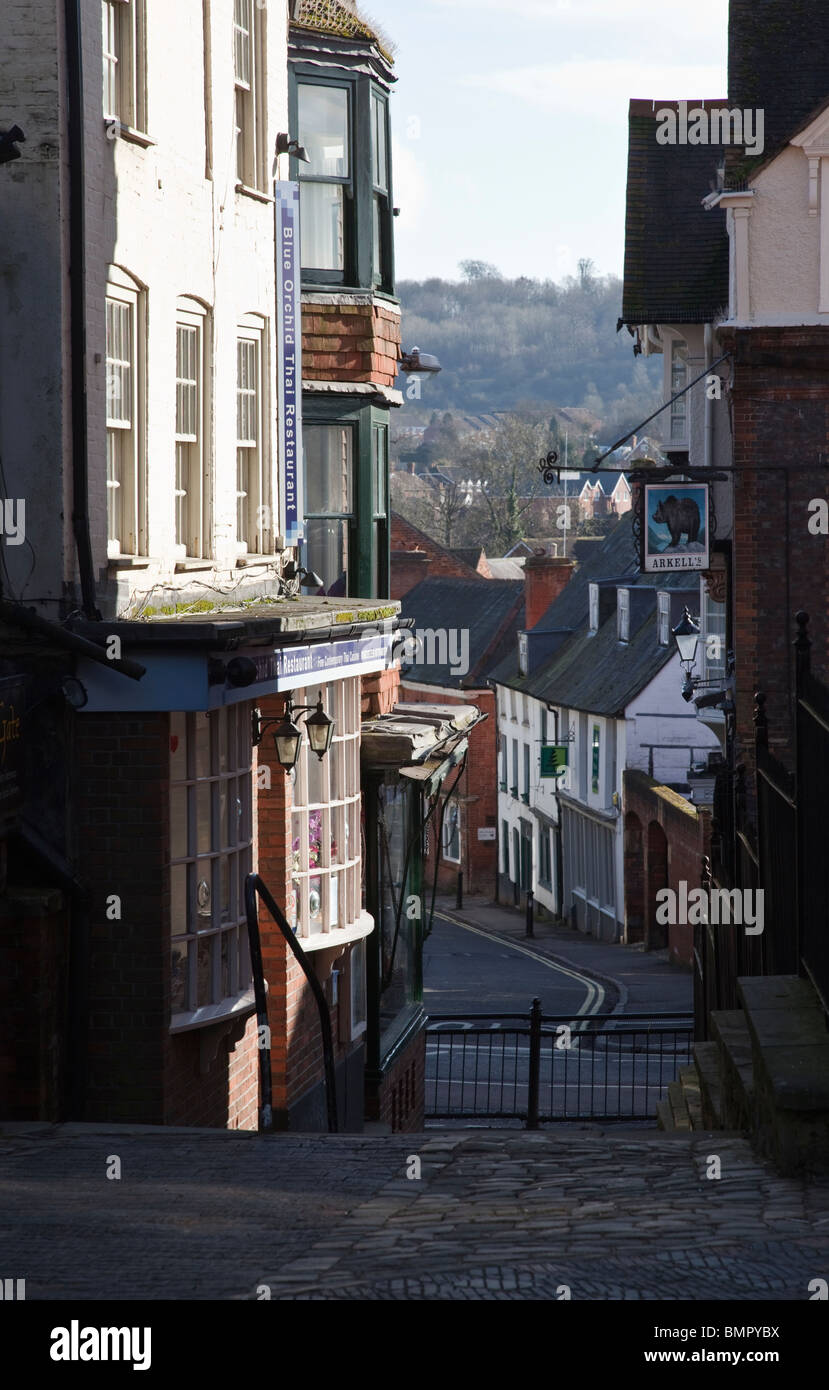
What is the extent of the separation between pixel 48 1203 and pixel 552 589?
56.2 m

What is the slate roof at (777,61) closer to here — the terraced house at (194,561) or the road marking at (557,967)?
the terraced house at (194,561)

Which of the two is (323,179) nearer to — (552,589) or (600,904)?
(600,904)

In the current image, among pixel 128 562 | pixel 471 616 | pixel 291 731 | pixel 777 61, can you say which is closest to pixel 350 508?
pixel 291 731

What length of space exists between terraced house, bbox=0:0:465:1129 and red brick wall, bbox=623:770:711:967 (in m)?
23.3

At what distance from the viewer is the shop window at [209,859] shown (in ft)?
36.8

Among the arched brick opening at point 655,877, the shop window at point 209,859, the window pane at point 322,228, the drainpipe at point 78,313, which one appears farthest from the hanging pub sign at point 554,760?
the drainpipe at point 78,313

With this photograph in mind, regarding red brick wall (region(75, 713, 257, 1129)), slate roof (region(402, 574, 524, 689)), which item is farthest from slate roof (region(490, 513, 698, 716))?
red brick wall (region(75, 713, 257, 1129))

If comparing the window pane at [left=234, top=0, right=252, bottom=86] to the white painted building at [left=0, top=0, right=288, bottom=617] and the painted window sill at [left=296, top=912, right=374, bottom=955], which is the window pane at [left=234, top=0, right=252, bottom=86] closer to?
the white painted building at [left=0, top=0, right=288, bottom=617]

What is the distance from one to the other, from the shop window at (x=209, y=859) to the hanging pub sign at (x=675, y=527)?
30.8ft

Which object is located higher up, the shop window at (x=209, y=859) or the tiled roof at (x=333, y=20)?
the tiled roof at (x=333, y=20)

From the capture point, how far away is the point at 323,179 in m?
16.2

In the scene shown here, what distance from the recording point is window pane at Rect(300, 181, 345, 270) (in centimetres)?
1627

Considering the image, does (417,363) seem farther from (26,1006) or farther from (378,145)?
(26,1006)

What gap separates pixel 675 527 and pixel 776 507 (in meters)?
1.18
